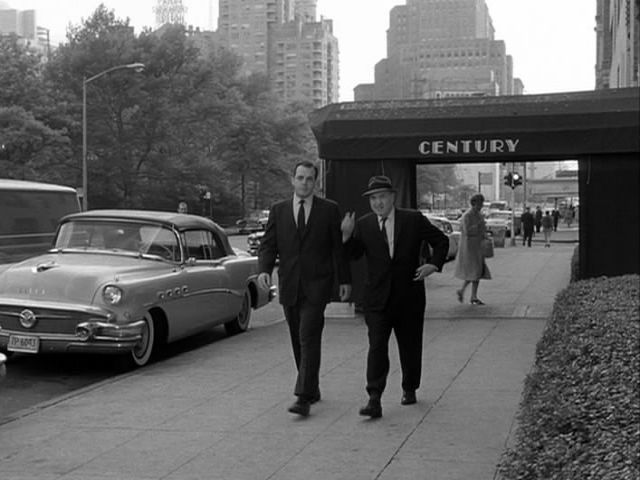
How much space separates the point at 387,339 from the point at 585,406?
10.6 ft

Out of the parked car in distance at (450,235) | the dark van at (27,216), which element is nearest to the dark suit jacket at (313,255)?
the dark van at (27,216)

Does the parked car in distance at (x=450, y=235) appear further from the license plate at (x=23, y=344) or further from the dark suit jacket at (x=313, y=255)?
the dark suit jacket at (x=313, y=255)

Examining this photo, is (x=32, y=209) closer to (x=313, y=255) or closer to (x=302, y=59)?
(x=313, y=255)

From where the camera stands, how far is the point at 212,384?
8734 mm

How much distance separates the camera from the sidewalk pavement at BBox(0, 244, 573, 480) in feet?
19.0

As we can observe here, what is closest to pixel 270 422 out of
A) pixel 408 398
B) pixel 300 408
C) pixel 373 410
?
pixel 300 408

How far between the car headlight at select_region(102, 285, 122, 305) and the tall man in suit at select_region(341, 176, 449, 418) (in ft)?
11.0

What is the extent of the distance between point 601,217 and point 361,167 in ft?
10.9

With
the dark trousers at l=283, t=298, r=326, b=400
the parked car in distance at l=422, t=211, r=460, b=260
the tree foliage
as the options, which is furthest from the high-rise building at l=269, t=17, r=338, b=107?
the dark trousers at l=283, t=298, r=326, b=400

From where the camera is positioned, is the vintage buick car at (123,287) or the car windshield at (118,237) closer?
the vintage buick car at (123,287)

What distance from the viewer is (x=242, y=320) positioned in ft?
42.2

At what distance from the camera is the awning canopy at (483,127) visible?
1212 centimetres

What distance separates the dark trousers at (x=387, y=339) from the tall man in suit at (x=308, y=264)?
1.05 ft

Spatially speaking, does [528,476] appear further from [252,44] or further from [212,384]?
[252,44]
